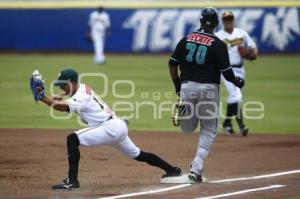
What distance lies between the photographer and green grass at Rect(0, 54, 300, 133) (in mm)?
17438

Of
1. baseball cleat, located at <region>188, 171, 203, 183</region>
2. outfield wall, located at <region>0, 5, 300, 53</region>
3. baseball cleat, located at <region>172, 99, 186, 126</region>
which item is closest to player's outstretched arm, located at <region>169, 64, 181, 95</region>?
baseball cleat, located at <region>172, 99, 186, 126</region>

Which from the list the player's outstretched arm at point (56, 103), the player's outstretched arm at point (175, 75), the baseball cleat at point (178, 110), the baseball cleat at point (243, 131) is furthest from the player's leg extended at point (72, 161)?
the baseball cleat at point (243, 131)

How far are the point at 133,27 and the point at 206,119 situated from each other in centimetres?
2213

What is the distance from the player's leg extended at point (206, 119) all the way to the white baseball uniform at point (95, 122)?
1.00m

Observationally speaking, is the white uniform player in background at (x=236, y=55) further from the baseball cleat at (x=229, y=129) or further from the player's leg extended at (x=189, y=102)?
the player's leg extended at (x=189, y=102)

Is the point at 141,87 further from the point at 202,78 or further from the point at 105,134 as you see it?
the point at 105,134

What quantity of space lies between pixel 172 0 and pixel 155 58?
10.8 ft

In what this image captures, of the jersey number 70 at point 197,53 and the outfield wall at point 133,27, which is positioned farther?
the outfield wall at point 133,27

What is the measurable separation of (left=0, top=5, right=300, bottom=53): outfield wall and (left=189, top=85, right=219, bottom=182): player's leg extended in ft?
69.6

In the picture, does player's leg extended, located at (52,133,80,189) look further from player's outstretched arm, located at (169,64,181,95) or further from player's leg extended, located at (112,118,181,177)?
player's outstretched arm, located at (169,64,181,95)

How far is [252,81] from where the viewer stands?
80.8 ft

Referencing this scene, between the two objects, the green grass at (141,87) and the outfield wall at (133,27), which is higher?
the outfield wall at (133,27)

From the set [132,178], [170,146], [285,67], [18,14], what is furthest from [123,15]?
[132,178]

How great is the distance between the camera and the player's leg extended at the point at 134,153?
407 inches
